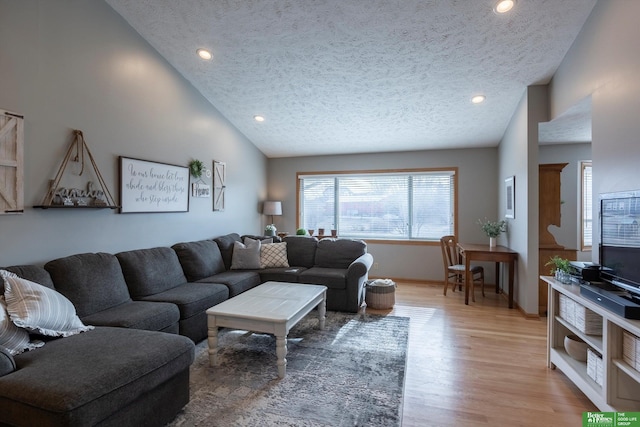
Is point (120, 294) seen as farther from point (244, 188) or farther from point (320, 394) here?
point (244, 188)

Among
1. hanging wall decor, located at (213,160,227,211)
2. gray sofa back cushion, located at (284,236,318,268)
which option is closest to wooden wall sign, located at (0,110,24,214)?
hanging wall decor, located at (213,160,227,211)

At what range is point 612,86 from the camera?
247 cm

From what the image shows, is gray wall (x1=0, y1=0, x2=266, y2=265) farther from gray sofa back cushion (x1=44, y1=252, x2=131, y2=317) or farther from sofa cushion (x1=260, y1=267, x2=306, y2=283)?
sofa cushion (x1=260, y1=267, x2=306, y2=283)

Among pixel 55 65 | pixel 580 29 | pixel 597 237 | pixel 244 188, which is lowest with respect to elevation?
pixel 597 237

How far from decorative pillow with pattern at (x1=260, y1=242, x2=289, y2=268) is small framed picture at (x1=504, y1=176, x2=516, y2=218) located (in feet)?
10.6

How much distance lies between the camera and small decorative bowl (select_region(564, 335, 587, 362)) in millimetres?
2354

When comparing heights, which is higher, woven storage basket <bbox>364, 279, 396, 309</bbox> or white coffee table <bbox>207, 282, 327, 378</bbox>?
white coffee table <bbox>207, 282, 327, 378</bbox>

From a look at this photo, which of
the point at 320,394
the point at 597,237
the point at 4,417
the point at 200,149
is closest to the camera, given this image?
the point at 4,417

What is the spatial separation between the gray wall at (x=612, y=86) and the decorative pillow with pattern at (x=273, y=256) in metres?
3.41

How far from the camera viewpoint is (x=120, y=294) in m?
2.82

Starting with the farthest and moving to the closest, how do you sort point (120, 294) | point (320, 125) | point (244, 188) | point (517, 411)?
point (244, 188)
point (320, 125)
point (120, 294)
point (517, 411)

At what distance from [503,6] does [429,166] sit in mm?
3225

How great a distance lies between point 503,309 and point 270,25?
4.32 metres

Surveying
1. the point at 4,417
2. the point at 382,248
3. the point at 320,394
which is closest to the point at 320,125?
the point at 382,248
